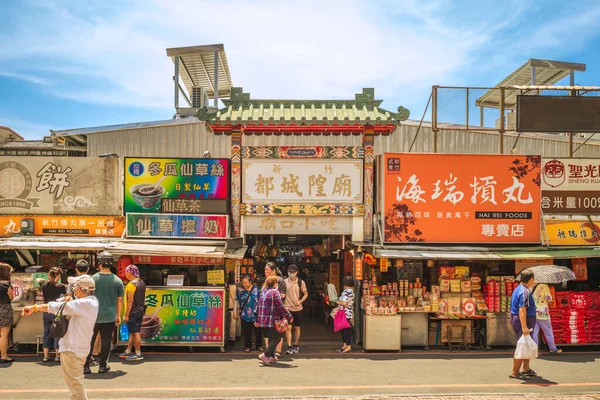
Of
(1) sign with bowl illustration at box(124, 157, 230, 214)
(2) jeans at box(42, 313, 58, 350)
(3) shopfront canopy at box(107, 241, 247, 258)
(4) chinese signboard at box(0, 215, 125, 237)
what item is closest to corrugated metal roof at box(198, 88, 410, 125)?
(1) sign with bowl illustration at box(124, 157, 230, 214)

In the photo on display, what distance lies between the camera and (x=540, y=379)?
8.55m

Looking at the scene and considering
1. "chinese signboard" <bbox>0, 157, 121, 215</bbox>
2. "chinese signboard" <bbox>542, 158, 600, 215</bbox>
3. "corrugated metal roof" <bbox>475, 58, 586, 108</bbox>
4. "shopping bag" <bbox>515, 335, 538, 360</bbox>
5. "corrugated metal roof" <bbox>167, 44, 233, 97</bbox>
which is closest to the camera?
"shopping bag" <bbox>515, 335, 538, 360</bbox>

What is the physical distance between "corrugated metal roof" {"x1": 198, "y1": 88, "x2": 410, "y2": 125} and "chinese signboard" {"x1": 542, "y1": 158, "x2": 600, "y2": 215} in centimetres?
400

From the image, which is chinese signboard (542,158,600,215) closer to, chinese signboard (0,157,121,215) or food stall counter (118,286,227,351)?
food stall counter (118,286,227,351)

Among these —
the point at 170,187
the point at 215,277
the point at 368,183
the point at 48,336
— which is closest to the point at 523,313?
the point at 368,183

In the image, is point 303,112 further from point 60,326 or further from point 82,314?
point 60,326

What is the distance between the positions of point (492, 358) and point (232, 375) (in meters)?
5.44

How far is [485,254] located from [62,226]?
32.6 ft

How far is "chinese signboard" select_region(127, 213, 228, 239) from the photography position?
457 inches

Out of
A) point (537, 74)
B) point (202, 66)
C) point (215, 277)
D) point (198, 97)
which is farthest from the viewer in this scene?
point (198, 97)

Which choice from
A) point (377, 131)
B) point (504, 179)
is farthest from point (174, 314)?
point (504, 179)

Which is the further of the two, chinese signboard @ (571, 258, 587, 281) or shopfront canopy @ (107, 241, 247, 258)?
chinese signboard @ (571, 258, 587, 281)

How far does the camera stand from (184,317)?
10.7 metres

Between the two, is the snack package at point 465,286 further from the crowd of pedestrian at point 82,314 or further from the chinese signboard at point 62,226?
the chinese signboard at point 62,226
